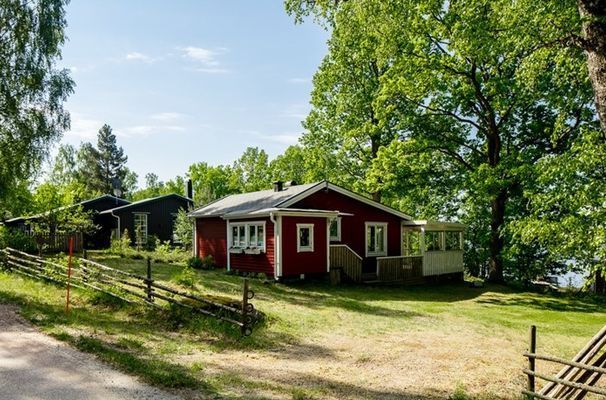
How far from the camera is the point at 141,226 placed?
3519 cm

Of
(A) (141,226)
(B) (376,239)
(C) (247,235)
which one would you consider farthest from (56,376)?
(A) (141,226)

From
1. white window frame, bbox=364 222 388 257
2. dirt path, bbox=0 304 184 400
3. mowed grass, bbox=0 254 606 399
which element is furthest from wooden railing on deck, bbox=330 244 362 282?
dirt path, bbox=0 304 184 400

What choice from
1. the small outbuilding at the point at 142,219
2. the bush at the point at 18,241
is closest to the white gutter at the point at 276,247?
the bush at the point at 18,241

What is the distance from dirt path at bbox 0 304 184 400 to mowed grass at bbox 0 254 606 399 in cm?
34

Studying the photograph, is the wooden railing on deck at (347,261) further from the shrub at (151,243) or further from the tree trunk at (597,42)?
the shrub at (151,243)

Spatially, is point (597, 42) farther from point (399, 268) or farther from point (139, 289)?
point (399, 268)

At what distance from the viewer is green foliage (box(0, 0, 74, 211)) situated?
20.7 meters

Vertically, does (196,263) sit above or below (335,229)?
below

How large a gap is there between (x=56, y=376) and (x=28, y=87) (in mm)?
18532

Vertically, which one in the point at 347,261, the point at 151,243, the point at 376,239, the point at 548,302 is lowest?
the point at 548,302

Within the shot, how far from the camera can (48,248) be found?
26391mm

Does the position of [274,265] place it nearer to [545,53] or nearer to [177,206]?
[545,53]

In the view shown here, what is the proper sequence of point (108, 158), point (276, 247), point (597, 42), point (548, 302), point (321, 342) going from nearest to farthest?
point (597, 42) < point (321, 342) < point (548, 302) < point (276, 247) < point (108, 158)

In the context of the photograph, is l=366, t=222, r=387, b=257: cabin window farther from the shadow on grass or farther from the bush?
the bush
